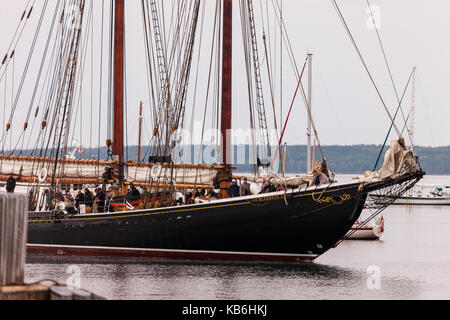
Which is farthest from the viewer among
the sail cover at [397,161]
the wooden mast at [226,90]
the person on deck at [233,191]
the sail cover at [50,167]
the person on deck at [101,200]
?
the sail cover at [50,167]

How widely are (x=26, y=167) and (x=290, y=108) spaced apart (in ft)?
81.4

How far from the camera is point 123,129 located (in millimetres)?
47344

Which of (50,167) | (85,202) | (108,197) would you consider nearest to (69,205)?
(85,202)

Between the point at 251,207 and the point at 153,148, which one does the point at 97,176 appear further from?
the point at 251,207

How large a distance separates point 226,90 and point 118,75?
7662 millimetres

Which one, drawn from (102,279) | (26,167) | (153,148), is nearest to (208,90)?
(153,148)

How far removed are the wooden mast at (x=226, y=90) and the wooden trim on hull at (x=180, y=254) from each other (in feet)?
A: 13.0

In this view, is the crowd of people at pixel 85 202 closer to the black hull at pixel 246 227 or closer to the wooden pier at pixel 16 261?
the black hull at pixel 246 227

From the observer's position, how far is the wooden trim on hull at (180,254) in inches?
1492

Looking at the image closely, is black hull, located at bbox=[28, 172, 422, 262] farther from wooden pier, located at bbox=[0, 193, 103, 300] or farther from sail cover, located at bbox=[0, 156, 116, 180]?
wooden pier, located at bbox=[0, 193, 103, 300]

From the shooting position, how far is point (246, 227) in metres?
37.2

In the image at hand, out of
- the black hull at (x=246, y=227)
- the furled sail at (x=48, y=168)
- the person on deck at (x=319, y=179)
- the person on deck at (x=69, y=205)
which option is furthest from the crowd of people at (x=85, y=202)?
the person on deck at (x=319, y=179)

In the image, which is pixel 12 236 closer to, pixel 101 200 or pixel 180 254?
pixel 180 254
